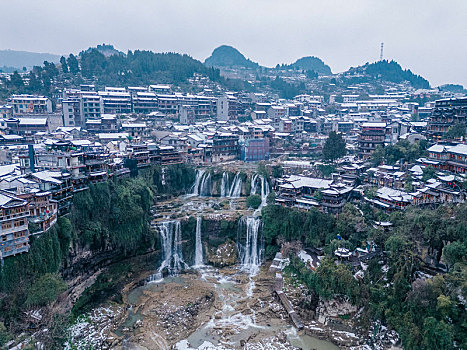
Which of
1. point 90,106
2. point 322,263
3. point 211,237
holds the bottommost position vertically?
point 211,237

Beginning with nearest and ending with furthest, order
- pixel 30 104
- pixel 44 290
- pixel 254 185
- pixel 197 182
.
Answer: pixel 44 290 < pixel 254 185 < pixel 197 182 < pixel 30 104

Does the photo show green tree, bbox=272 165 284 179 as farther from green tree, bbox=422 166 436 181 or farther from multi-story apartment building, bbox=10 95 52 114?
multi-story apartment building, bbox=10 95 52 114

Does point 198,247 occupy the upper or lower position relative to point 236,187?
lower

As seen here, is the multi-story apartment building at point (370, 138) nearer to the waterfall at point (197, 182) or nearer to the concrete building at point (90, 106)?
the waterfall at point (197, 182)

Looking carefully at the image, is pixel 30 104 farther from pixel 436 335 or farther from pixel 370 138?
pixel 436 335

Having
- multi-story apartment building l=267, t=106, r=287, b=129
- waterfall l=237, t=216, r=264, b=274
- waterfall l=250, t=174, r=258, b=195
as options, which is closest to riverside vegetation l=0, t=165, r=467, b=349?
waterfall l=237, t=216, r=264, b=274

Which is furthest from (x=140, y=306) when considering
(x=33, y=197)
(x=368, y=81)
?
(x=368, y=81)

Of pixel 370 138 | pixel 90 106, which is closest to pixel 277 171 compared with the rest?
pixel 370 138
